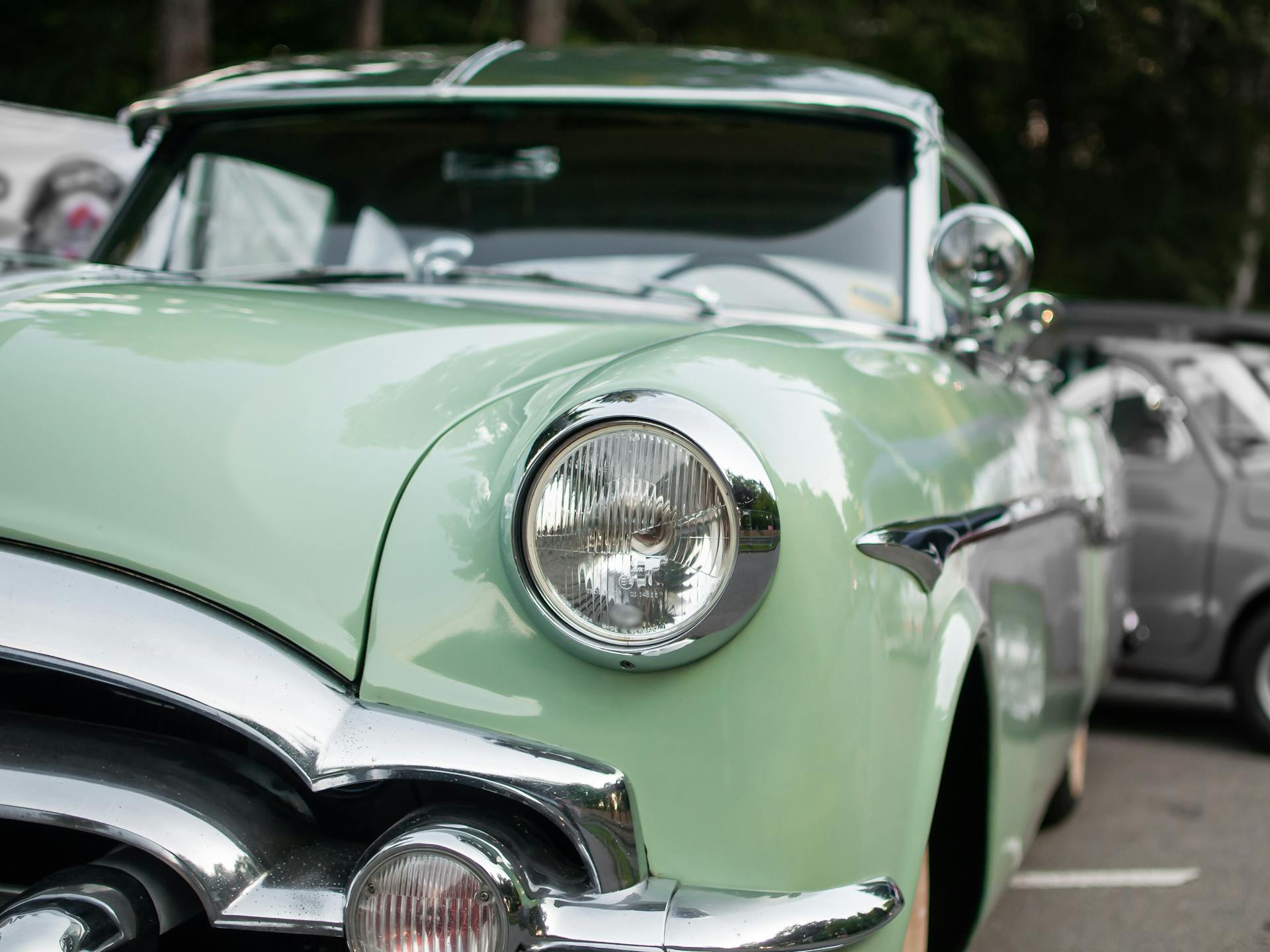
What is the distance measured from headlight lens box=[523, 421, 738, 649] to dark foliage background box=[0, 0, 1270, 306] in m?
12.3

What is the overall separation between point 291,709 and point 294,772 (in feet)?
0.23

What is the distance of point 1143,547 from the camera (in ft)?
18.5

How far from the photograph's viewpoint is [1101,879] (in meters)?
3.75

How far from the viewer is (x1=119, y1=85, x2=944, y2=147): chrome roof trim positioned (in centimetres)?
264

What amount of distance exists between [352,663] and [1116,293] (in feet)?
56.7

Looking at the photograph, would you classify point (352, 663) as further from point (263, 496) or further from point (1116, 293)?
point (1116, 293)

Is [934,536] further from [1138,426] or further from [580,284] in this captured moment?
[1138,426]

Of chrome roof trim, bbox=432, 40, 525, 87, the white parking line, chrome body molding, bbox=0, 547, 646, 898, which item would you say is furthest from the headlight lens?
the white parking line

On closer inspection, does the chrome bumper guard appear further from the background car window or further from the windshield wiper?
the background car window

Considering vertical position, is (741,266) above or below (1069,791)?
above

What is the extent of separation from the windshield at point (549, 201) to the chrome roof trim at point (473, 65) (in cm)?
5

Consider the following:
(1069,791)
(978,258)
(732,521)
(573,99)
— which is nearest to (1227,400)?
(1069,791)

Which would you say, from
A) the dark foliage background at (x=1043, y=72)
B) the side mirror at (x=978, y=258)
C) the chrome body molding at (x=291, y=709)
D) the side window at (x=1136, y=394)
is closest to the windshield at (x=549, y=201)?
the side mirror at (x=978, y=258)

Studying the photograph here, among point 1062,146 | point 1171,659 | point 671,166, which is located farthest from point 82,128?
point 1062,146
